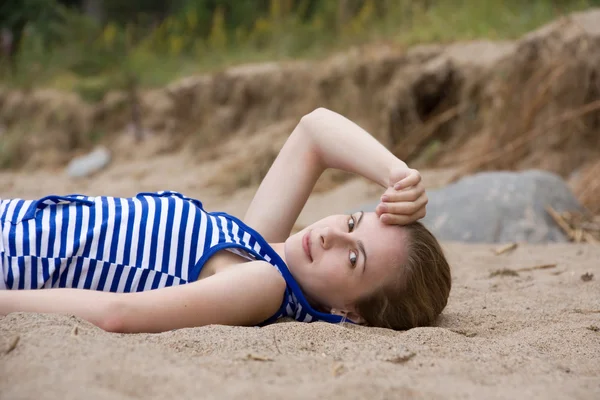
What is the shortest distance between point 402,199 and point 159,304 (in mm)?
778

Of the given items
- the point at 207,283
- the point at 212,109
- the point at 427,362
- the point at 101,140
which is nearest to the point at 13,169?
the point at 101,140

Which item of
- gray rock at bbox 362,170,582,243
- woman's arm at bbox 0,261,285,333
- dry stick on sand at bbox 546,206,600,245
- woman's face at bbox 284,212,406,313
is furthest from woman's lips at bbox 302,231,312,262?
dry stick on sand at bbox 546,206,600,245

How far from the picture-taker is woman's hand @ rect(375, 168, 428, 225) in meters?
2.09

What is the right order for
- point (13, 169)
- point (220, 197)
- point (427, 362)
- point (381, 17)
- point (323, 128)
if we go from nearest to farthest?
point (427, 362)
point (323, 128)
point (220, 197)
point (381, 17)
point (13, 169)

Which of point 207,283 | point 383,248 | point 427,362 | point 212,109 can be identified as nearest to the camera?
point 427,362

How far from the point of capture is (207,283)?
6.40 ft

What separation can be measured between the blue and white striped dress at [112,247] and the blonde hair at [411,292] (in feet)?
0.49

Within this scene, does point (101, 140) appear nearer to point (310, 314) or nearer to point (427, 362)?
point (310, 314)

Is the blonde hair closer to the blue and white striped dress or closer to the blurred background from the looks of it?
the blue and white striped dress

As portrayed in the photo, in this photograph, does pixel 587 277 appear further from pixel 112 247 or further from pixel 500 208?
pixel 112 247

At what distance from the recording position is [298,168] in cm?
255

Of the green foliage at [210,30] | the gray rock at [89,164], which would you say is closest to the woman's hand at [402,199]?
the green foliage at [210,30]

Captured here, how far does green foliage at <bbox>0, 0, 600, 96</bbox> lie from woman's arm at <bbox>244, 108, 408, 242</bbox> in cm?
445

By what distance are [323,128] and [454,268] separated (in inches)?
44.7
